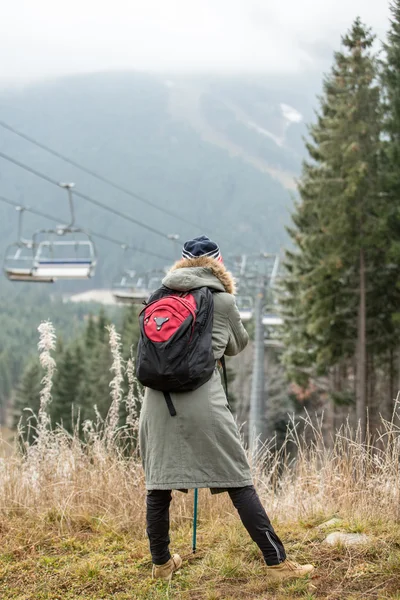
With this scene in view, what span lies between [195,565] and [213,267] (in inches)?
69.7

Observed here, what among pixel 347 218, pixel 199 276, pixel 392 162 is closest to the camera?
pixel 199 276

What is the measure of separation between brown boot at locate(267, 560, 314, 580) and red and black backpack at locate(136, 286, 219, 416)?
1.02 m

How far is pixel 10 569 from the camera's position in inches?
163

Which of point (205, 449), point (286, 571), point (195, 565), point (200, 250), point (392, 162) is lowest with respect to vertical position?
point (195, 565)

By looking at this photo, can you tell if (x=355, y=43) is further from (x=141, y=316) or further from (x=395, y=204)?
(x=141, y=316)

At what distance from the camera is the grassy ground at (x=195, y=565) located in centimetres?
360

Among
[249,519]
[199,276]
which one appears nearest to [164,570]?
[249,519]

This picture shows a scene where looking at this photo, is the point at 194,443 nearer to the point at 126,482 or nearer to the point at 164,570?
the point at 164,570

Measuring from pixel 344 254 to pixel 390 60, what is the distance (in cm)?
583

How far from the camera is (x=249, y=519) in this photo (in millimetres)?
3539

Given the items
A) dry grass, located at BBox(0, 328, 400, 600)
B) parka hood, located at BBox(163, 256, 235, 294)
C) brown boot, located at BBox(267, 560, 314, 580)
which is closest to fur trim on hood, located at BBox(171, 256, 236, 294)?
parka hood, located at BBox(163, 256, 235, 294)

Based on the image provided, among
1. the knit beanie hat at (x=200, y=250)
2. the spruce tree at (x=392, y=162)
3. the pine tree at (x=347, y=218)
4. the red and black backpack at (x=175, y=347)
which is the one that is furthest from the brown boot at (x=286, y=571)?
Result: the pine tree at (x=347, y=218)

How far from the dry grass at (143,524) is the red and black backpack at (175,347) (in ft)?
3.70

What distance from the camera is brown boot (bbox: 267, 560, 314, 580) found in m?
3.62
